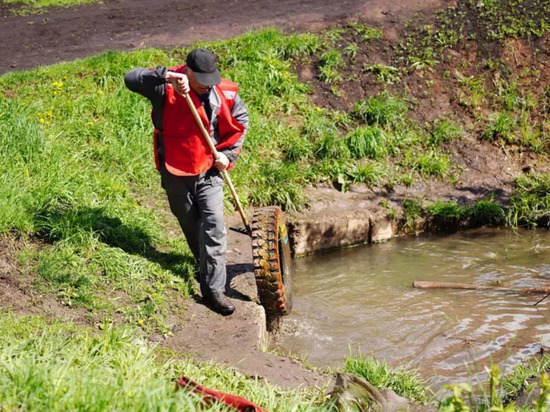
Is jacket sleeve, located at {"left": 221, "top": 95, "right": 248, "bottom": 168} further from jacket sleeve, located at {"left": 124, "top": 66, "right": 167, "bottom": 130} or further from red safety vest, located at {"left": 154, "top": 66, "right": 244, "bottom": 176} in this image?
jacket sleeve, located at {"left": 124, "top": 66, "right": 167, "bottom": 130}

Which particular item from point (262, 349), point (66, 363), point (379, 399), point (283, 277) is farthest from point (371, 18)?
point (66, 363)

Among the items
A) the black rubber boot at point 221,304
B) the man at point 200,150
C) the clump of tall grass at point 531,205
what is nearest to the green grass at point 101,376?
the black rubber boot at point 221,304

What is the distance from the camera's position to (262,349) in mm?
6547

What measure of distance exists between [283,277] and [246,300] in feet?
1.40

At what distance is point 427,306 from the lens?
26.6 feet

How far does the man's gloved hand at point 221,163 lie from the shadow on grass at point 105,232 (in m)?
1.21

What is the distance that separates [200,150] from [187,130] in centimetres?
21

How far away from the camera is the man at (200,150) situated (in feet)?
21.9

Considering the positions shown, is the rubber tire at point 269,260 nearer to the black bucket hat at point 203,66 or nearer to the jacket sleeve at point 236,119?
the jacket sleeve at point 236,119

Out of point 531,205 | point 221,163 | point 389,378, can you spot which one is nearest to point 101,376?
point 389,378

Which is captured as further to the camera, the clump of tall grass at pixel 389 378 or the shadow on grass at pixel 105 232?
the shadow on grass at pixel 105 232

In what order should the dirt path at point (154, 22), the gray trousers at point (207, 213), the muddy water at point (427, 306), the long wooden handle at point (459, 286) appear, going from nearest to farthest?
the gray trousers at point (207, 213)
the muddy water at point (427, 306)
the long wooden handle at point (459, 286)
the dirt path at point (154, 22)

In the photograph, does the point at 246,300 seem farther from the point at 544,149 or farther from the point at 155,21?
the point at 155,21

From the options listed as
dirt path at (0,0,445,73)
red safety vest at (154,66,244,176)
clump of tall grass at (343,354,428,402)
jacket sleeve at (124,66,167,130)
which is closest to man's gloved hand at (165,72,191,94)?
jacket sleeve at (124,66,167,130)
